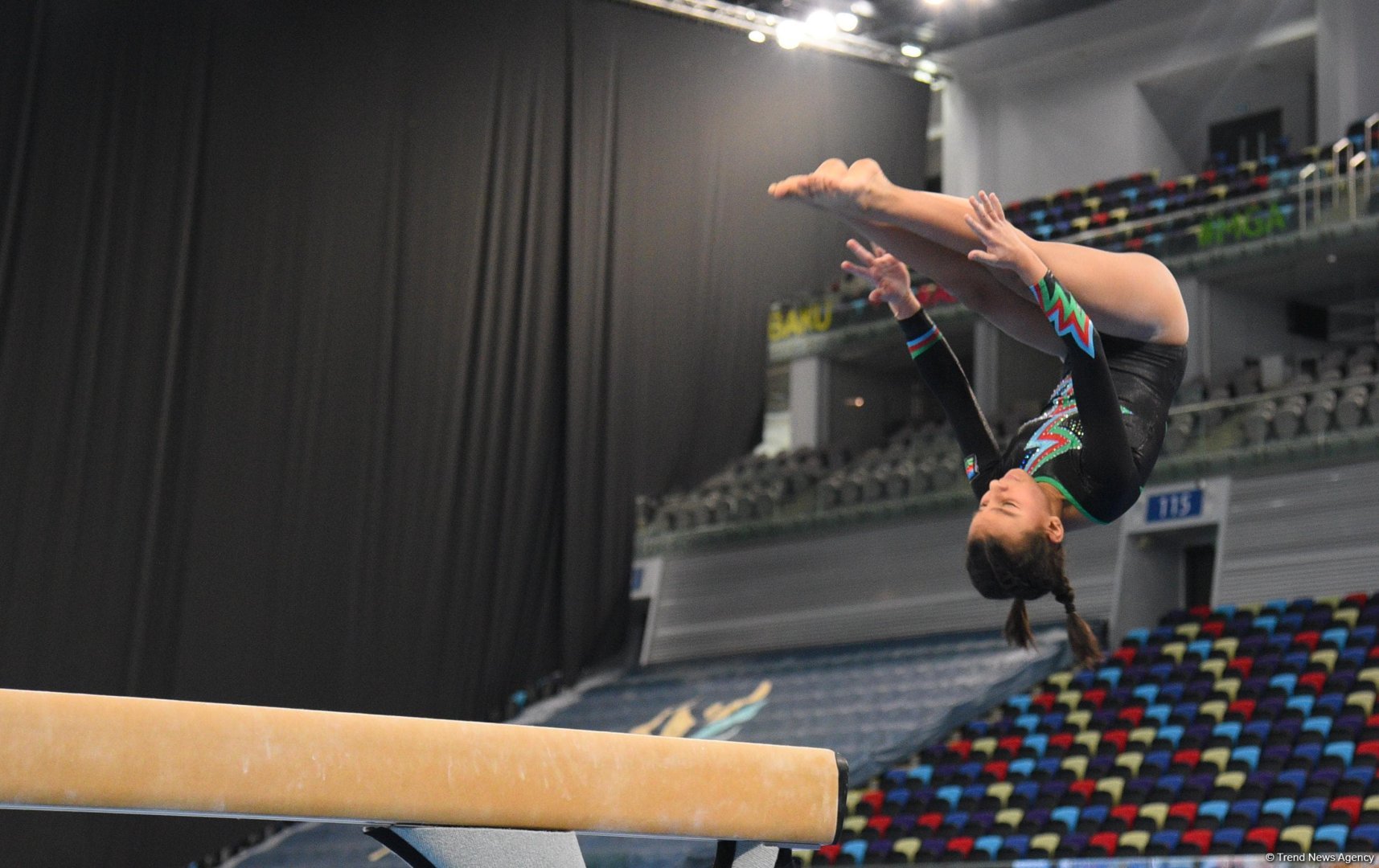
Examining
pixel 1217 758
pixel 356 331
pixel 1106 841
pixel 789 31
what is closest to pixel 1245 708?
pixel 1217 758

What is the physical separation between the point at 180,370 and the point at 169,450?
67 centimetres

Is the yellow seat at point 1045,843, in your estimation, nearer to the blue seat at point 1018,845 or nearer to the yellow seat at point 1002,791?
the blue seat at point 1018,845

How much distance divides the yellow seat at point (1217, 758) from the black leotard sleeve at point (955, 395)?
17.5 ft

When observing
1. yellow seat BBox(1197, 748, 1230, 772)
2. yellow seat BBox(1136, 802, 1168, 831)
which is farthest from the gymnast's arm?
yellow seat BBox(1197, 748, 1230, 772)

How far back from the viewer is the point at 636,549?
15.0m

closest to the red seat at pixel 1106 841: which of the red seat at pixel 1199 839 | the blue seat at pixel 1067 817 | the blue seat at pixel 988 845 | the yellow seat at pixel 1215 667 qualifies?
the blue seat at pixel 1067 817

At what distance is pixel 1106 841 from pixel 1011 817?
2.53ft

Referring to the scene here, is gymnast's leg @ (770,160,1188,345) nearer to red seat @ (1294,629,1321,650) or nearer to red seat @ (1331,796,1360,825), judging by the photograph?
red seat @ (1331,796,1360,825)

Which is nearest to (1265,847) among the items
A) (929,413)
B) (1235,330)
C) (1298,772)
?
(1298,772)

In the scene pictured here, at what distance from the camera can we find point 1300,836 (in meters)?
7.52

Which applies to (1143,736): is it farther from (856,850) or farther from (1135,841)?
(856,850)

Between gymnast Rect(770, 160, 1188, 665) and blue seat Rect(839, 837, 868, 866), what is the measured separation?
547 centimetres

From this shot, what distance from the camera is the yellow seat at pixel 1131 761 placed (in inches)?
348

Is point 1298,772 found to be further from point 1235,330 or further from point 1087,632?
point 1235,330
